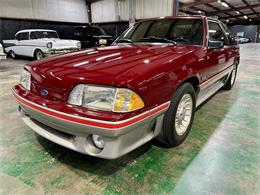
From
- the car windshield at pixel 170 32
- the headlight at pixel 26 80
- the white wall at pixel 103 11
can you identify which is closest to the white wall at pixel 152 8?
the white wall at pixel 103 11

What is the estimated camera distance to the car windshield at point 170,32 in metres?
2.20

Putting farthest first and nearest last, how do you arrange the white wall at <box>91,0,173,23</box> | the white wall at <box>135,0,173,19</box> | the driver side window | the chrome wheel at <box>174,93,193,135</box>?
the white wall at <box>91,0,173,23</box> < the white wall at <box>135,0,173,19</box> < the driver side window < the chrome wheel at <box>174,93,193,135</box>

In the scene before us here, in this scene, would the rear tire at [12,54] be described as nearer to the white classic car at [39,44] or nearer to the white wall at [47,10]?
the white classic car at [39,44]

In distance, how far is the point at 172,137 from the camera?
1.67 metres

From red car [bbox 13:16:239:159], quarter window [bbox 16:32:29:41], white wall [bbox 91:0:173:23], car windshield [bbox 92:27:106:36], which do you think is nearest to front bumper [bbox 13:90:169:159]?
red car [bbox 13:16:239:159]

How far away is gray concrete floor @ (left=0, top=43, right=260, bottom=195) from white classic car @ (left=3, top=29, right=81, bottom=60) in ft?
18.2

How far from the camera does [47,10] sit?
1265 centimetres

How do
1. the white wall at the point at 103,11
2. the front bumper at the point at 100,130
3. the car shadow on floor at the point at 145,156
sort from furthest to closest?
the white wall at the point at 103,11
the car shadow on floor at the point at 145,156
the front bumper at the point at 100,130

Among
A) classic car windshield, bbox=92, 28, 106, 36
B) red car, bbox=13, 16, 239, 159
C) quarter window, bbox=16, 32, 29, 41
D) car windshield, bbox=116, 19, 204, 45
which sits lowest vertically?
red car, bbox=13, 16, 239, 159

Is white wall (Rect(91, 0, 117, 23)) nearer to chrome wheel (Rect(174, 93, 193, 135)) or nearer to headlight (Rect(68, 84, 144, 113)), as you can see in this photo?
chrome wheel (Rect(174, 93, 193, 135))

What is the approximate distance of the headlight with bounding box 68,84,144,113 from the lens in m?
1.19

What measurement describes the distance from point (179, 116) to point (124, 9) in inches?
528

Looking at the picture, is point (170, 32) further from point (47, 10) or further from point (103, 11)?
point (103, 11)

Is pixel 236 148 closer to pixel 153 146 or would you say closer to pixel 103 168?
pixel 153 146
